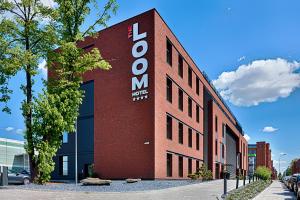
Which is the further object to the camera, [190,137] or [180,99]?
[190,137]

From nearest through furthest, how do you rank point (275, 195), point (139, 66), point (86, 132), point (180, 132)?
point (275, 195), point (139, 66), point (86, 132), point (180, 132)

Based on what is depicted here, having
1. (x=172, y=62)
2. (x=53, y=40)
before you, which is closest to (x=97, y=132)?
(x=172, y=62)

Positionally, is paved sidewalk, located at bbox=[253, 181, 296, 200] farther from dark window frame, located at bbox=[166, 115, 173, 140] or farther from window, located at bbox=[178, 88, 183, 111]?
window, located at bbox=[178, 88, 183, 111]

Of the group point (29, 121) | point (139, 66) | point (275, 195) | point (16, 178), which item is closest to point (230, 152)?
point (139, 66)

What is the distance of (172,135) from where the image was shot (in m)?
32.2

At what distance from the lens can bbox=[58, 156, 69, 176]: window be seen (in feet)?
120

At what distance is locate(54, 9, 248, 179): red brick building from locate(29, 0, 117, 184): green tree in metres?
5.68

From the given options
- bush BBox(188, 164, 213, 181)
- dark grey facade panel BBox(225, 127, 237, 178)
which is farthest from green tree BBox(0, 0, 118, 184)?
dark grey facade panel BBox(225, 127, 237, 178)

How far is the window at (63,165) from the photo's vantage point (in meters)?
36.6

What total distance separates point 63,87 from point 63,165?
16.9m

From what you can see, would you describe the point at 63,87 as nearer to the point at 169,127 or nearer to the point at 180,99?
the point at 169,127

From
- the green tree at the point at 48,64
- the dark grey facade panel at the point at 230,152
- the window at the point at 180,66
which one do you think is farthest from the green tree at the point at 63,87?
the dark grey facade panel at the point at 230,152

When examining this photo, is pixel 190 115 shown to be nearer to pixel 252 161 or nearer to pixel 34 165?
pixel 34 165

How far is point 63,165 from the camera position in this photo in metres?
37.1
